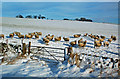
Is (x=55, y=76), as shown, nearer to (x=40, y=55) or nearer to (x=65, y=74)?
(x=65, y=74)

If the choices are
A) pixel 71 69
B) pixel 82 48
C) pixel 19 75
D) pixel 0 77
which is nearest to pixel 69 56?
pixel 71 69

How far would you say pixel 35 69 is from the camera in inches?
242

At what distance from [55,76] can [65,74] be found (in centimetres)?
39

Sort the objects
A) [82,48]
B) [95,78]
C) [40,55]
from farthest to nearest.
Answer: [82,48]
[40,55]
[95,78]

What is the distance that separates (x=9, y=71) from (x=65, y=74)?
7.58ft

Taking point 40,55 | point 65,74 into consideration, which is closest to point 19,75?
point 65,74

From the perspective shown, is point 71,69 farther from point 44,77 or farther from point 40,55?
point 40,55

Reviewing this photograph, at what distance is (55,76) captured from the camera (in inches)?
211

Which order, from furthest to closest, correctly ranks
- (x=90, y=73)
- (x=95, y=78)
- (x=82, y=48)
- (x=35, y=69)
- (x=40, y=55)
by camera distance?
(x=82, y=48) → (x=40, y=55) → (x=35, y=69) → (x=90, y=73) → (x=95, y=78)

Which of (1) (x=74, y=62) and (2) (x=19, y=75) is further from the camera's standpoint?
(1) (x=74, y=62)

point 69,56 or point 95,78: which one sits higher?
point 69,56

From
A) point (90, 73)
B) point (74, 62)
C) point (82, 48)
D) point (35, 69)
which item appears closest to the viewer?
point (90, 73)

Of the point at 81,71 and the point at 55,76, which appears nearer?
the point at 55,76

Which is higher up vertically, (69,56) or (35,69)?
(69,56)
